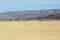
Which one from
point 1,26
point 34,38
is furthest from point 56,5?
point 1,26

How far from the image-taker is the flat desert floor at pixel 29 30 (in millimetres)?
552

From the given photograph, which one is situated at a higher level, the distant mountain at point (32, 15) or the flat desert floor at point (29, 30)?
the distant mountain at point (32, 15)

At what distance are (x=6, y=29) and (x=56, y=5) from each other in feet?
1.00

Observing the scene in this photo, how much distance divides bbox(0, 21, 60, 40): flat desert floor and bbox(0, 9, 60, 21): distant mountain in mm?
23

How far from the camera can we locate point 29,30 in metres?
0.56

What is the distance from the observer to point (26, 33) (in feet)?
1.86

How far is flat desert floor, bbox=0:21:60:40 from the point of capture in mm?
552

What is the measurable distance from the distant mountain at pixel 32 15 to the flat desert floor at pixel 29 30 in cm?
2

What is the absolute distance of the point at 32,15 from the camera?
56 cm

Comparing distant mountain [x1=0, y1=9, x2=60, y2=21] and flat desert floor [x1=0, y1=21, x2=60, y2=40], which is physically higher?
distant mountain [x1=0, y1=9, x2=60, y2=21]

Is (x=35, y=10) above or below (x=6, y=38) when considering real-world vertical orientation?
above

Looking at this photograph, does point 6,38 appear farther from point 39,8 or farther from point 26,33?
point 39,8

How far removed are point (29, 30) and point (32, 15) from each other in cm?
8

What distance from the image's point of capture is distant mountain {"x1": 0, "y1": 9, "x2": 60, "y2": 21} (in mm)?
555
